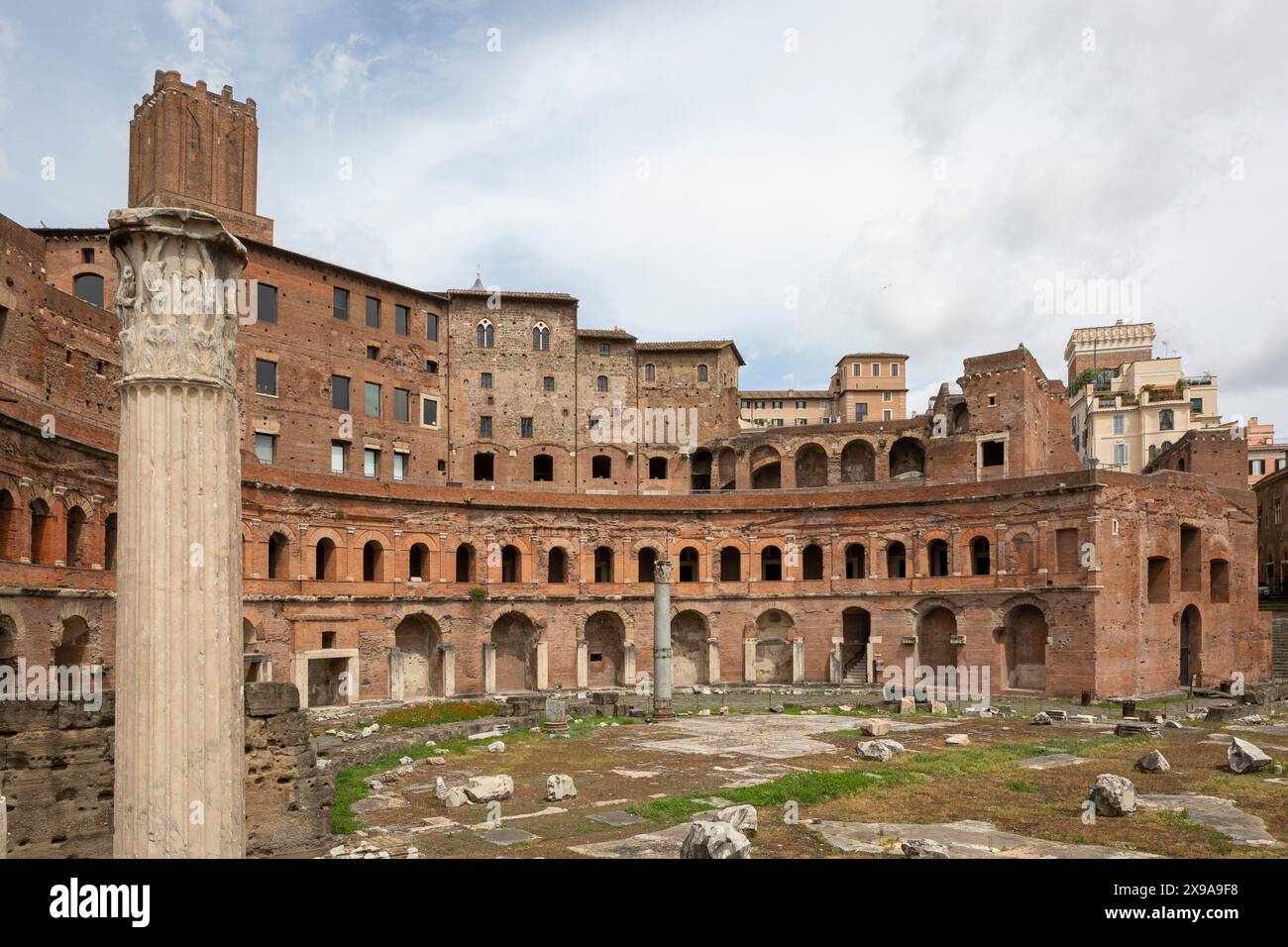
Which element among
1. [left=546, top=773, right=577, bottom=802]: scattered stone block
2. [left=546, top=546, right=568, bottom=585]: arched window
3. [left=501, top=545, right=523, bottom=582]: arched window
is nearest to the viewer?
[left=546, top=773, right=577, bottom=802]: scattered stone block

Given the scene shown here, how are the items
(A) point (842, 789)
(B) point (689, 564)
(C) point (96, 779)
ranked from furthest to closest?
(B) point (689, 564) < (A) point (842, 789) < (C) point (96, 779)

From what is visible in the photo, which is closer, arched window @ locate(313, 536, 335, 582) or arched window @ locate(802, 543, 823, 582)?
arched window @ locate(313, 536, 335, 582)

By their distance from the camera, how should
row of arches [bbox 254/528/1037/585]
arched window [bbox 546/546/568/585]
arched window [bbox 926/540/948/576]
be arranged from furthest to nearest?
arched window [bbox 546/546/568/585]
arched window [bbox 926/540/948/576]
row of arches [bbox 254/528/1037/585]

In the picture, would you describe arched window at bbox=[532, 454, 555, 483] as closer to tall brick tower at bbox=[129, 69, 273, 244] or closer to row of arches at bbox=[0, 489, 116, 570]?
tall brick tower at bbox=[129, 69, 273, 244]

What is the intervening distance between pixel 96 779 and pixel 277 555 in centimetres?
2404

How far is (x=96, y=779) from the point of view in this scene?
39.6 feet

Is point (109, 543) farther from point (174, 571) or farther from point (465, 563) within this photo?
point (174, 571)

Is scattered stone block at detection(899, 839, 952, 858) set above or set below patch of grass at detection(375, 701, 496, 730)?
above

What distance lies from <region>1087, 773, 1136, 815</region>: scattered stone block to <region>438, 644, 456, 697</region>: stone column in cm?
2719

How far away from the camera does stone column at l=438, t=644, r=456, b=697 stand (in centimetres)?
3847

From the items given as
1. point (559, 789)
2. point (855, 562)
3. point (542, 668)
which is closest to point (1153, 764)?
point (559, 789)

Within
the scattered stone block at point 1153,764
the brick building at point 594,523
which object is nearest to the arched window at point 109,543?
the brick building at point 594,523

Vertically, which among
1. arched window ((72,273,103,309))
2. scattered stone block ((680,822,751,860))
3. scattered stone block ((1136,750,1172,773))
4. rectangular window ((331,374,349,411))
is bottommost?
scattered stone block ((1136,750,1172,773))

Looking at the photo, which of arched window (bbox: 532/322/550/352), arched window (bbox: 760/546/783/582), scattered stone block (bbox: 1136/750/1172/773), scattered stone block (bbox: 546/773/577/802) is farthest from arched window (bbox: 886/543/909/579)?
scattered stone block (bbox: 546/773/577/802)
